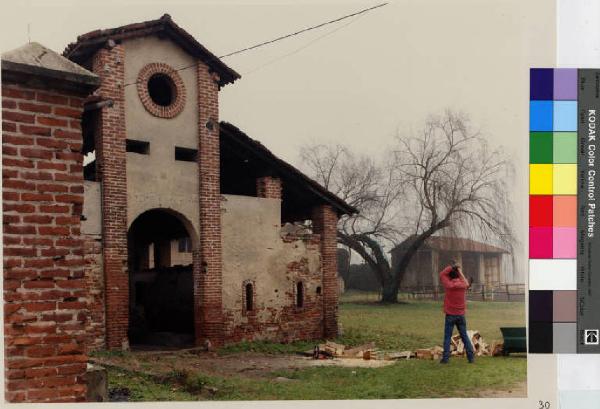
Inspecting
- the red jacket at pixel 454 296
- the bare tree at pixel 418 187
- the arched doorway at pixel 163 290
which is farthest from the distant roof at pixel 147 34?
the red jacket at pixel 454 296

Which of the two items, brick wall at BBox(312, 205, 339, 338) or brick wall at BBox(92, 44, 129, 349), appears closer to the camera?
brick wall at BBox(92, 44, 129, 349)

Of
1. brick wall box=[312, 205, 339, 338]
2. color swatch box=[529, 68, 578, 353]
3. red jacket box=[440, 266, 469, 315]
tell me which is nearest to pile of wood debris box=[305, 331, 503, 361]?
brick wall box=[312, 205, 339, 338]

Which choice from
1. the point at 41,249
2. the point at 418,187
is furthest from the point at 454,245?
the point at 41,249

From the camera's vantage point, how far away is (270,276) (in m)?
7.27

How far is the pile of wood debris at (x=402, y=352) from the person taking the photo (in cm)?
700

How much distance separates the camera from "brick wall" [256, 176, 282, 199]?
287 inches

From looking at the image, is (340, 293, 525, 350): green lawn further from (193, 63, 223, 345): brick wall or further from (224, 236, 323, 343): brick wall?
(193, 63, 223, 345): brick wall


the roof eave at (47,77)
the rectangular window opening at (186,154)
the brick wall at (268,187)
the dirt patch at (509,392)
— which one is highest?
the roof eave at (47,77)

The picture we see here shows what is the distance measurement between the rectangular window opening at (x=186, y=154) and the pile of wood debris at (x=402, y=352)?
2.68 metres

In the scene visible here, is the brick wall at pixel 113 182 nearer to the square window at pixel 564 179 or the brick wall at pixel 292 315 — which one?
the brick wall at pixel 292 315

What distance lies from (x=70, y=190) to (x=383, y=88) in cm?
377

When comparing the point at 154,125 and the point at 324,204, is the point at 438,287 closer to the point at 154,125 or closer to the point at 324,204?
the point at 324,204

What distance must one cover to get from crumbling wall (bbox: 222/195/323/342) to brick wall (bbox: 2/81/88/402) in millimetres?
2632

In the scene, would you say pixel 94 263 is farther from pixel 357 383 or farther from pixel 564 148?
pixel 564 148
